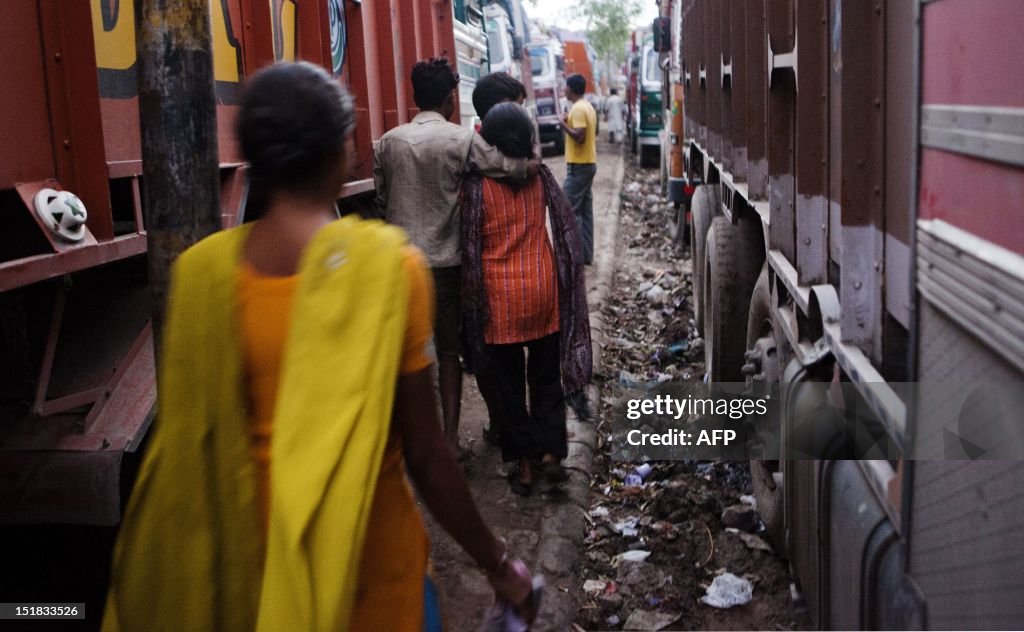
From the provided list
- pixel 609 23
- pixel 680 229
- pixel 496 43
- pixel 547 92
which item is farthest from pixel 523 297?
pixel 609 23

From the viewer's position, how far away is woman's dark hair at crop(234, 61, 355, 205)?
1585mm

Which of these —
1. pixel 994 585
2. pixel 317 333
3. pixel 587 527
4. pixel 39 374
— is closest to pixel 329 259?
pixel 317 333

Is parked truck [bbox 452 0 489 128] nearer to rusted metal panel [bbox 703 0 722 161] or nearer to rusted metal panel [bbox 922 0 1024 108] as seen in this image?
rusted metal panel [bbox 703 0 722 161]

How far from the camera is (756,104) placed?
4281 millimetres

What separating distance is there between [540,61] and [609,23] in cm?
3218

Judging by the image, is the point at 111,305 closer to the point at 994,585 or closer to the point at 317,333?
the point at 317,333

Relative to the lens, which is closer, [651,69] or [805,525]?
[805,525]

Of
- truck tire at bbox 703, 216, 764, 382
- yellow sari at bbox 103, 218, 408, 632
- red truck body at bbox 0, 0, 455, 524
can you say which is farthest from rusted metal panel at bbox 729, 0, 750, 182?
yellow sari at bbox 103, 218, 408, 632

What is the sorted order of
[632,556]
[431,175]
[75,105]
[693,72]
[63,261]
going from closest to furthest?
[63,261] → [75,105] → [632,556] → [431,175] → [693,72]

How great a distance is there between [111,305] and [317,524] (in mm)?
1935

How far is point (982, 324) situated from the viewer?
1.57m

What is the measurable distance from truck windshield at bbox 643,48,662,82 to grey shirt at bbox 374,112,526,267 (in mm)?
16287

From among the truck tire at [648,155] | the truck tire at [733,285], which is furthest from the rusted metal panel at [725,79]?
the truck tire at [648,155]

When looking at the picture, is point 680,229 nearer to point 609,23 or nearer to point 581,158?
point 581,158
